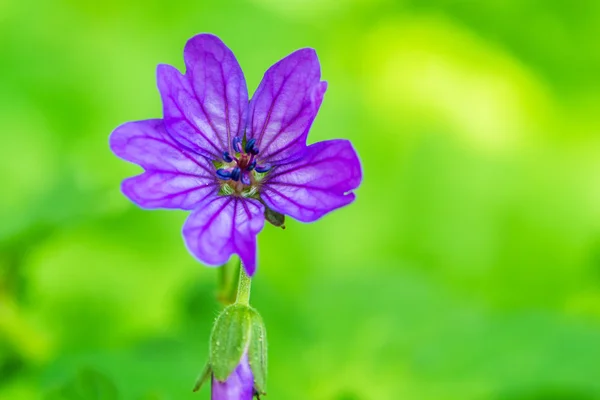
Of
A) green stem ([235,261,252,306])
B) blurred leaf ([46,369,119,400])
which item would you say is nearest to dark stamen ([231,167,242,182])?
green stem ([235,261,252,306])

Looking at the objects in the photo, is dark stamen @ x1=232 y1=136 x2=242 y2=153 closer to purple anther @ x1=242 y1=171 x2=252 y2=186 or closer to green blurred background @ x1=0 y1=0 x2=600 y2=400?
purple anther @ x1=242 y1=171 x2=252 y2=186

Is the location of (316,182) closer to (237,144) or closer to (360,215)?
(237,144)

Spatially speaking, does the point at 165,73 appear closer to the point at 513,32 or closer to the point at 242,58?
the point at 242,58

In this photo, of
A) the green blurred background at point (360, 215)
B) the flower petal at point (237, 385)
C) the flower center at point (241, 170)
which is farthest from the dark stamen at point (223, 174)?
the green blurred background at point (360, 215)

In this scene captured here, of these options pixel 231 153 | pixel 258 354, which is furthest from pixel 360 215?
pixel 258 354

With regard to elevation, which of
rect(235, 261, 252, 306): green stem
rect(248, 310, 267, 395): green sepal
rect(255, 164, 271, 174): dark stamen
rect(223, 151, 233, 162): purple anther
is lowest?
rect(248, 310, 267, 395): green sepal

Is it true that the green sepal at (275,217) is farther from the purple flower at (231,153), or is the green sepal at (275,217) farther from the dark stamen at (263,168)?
the dark stamen at (263,168)

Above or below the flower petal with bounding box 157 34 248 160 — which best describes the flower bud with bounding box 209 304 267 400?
below
